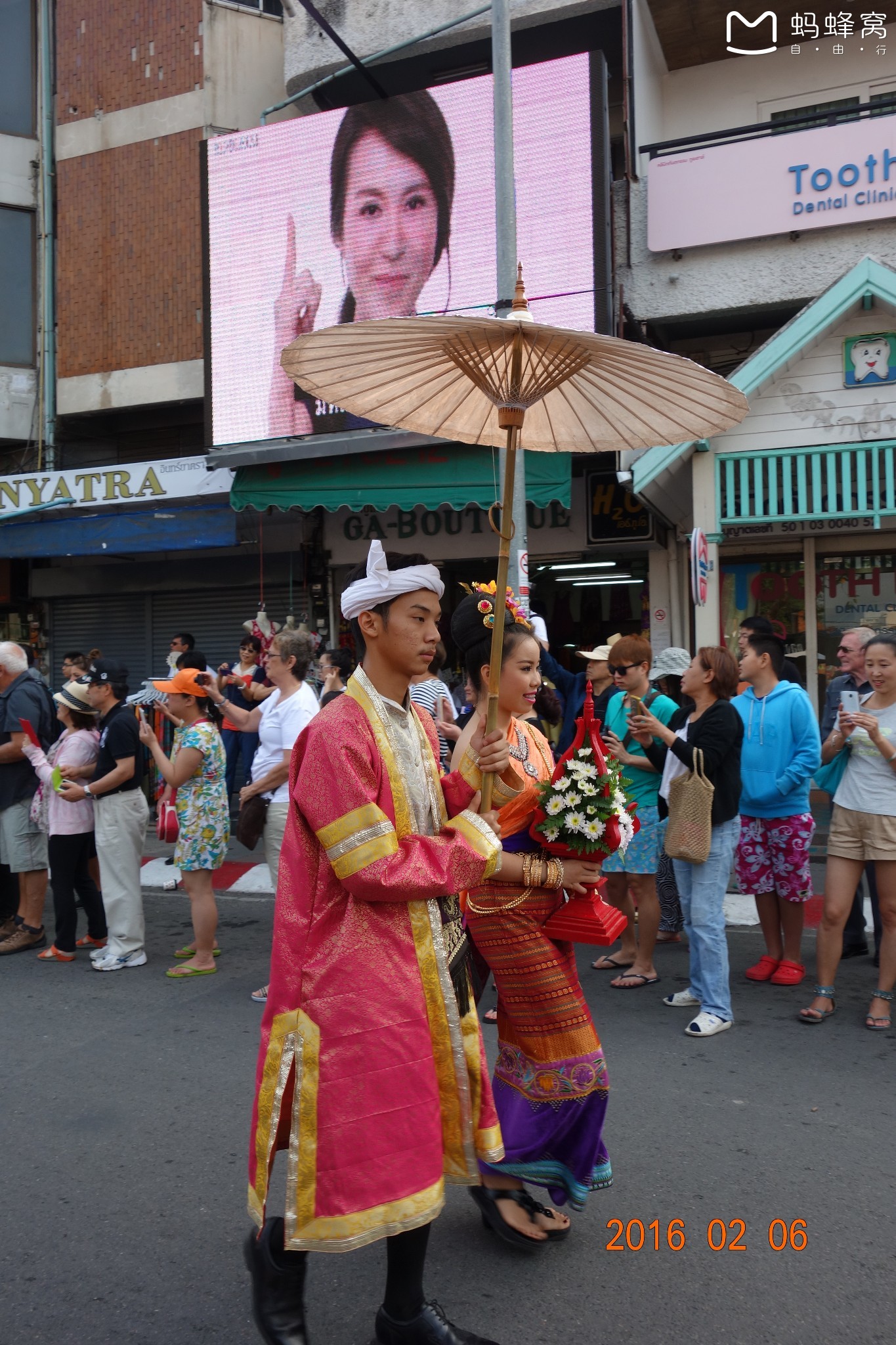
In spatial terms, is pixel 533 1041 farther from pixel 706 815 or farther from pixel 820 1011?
pixel 820 1011

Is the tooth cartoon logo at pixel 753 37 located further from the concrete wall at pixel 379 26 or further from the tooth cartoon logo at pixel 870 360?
the tooth cartoon logo at pixel 870 360

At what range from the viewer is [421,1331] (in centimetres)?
246

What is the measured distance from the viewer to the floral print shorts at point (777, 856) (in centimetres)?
577

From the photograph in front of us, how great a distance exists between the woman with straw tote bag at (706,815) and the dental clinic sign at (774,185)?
7.14 m

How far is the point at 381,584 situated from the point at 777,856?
13.3 feet

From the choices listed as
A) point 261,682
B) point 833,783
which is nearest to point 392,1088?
point 833,783

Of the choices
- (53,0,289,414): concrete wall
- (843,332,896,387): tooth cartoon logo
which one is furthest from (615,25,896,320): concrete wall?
(53,0,289,414): concrete wall

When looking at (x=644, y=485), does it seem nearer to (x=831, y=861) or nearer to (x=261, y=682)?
(x=261, y=682)

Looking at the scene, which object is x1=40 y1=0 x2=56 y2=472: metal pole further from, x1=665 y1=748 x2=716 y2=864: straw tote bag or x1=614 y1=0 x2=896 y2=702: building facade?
x1=665 y1=748 x2=716 y2=864: straw tote bag

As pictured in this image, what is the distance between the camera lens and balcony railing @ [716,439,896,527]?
909 cm

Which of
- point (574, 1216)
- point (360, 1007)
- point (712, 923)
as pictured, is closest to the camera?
point (360, 1007)

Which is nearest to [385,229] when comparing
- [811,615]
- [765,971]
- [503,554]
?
[811,615]

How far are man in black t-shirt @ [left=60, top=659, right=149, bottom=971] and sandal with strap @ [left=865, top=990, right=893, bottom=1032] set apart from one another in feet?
13.6

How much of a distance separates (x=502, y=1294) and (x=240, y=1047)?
2379 millimetres
